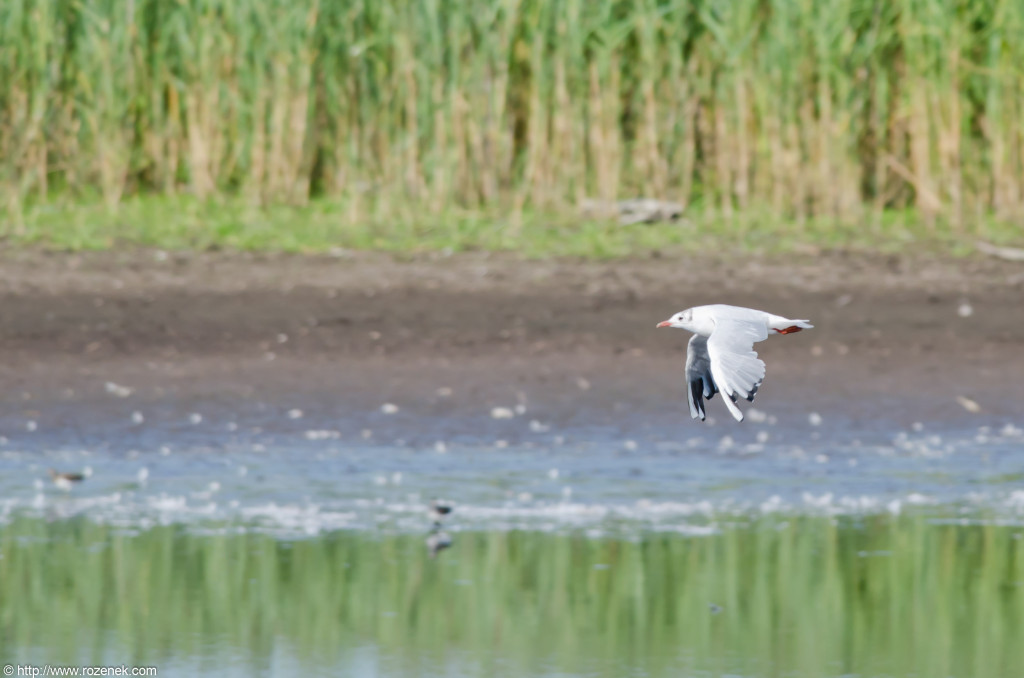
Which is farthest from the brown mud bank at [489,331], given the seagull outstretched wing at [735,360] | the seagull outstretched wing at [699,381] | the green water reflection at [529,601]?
the seagull outstretched wing at [735,360]

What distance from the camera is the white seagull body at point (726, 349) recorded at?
3.26m

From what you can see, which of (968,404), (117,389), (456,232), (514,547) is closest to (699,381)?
(514,547)

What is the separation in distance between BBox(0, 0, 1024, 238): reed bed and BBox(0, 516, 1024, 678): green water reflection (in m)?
4.34

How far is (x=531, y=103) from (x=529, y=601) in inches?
221

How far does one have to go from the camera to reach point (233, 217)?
10898 mm

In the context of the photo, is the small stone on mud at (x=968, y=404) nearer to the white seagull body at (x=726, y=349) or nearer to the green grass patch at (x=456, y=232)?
the green grass patch at (x=456, y=232)

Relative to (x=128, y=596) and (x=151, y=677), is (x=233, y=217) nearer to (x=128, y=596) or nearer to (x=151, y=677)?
(x=128, y=596)

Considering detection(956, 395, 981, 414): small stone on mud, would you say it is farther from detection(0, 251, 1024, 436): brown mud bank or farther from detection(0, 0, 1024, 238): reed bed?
detection(0, 0, 1024, 238): reed bed

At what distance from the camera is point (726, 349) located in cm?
341

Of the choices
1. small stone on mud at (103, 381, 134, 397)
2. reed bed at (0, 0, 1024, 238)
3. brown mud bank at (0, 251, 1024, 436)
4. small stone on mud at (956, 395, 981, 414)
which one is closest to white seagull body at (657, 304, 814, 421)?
brown mud bank at (0, 251, 1024, 436)

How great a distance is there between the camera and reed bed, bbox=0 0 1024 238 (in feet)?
35.6

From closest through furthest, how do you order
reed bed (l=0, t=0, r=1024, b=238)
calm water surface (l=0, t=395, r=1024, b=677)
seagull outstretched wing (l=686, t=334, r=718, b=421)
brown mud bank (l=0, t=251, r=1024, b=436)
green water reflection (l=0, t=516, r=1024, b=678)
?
1. seagull outstretched wing (l=686, t=334, r=718, b=421)
2. green water reflection (l=0, t=516, r=1024, b=678)
3. calm water surface (l=0, t=395, r=1024, b=677)
4. brown mud bank (l=0, t=251, r=1024, b=436)
5. reed bed (l=0, t=0, r=1024, b=238)

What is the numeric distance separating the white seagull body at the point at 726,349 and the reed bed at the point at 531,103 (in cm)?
713

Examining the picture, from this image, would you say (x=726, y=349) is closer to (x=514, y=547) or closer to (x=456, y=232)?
(x=514, y=547)
